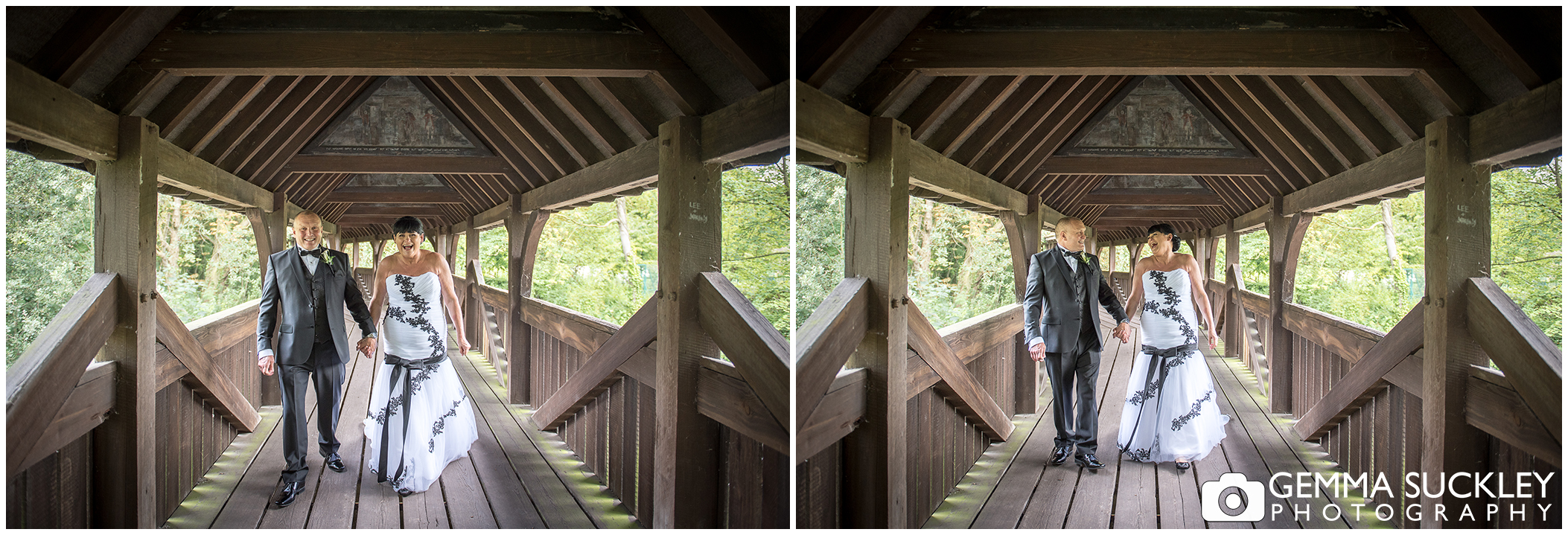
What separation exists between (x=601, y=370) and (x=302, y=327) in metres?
1.30

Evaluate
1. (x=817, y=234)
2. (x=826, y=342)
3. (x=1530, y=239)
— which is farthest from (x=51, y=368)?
(x=1530, y=239)

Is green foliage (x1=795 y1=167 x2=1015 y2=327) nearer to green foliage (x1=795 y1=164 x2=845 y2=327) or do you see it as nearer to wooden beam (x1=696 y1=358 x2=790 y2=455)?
green foliage (x1=795 y1=164 x2=845 y2=327)

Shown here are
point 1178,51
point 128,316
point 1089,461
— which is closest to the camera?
point 1178,51

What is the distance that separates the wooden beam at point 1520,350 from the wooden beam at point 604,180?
3038 mm

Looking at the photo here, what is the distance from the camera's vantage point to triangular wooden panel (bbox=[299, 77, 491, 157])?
562 centimetres

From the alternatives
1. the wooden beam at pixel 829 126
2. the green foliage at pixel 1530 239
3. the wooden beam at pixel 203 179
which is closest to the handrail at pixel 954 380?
the wooden beam at pixel 829 126

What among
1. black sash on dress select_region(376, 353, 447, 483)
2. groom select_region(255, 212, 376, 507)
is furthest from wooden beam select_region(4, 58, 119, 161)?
black sash on dress select_region(376, 353, 447, 483)

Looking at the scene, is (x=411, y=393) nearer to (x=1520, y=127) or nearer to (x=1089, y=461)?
(x=1089, y=461)

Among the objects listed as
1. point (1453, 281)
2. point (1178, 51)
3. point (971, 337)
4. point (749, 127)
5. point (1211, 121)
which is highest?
point (1211, 121)

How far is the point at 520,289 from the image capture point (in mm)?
6312

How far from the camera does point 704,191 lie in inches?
110

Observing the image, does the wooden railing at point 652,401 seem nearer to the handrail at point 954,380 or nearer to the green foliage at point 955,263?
the handrail at point 954,380

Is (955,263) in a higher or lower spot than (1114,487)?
higher

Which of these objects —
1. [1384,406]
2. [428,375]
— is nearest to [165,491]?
[428,375]
